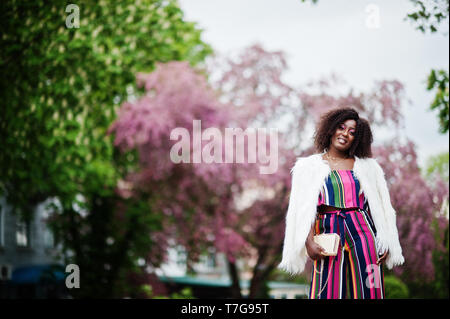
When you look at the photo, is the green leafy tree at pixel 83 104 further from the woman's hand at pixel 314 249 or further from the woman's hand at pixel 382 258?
the woman's hand at pixel 382 258

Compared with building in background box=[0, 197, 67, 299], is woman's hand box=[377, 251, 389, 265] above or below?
above

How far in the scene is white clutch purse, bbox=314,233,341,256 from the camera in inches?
136

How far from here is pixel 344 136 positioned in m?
3.81

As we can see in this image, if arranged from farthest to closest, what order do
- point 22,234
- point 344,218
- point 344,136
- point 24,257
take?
point 22,234
point 24,257
point 344,136
point 344,218

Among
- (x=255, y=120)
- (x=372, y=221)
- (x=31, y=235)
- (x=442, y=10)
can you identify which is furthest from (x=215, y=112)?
(x=31, y=235)

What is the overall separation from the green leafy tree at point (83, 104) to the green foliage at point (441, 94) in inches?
181

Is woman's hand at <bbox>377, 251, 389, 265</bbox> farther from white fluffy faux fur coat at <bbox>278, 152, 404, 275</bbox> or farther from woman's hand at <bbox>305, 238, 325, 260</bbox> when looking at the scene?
woman's hand at <bbox>305, 238, 325, 260</bbox>

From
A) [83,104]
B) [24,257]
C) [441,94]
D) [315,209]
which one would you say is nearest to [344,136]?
[315,209]

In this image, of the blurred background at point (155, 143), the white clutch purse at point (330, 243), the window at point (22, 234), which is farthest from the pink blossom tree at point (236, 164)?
the window at point (22, 234)

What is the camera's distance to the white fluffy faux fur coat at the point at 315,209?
3596 mm

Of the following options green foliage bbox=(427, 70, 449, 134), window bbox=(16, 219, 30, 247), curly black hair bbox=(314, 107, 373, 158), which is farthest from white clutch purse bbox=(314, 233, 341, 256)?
window bbox=(16, 219, 30, 247)

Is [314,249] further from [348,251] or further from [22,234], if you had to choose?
[22,234]

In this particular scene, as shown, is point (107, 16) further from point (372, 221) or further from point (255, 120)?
point (372, 221)

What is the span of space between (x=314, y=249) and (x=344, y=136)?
2.61 feet
